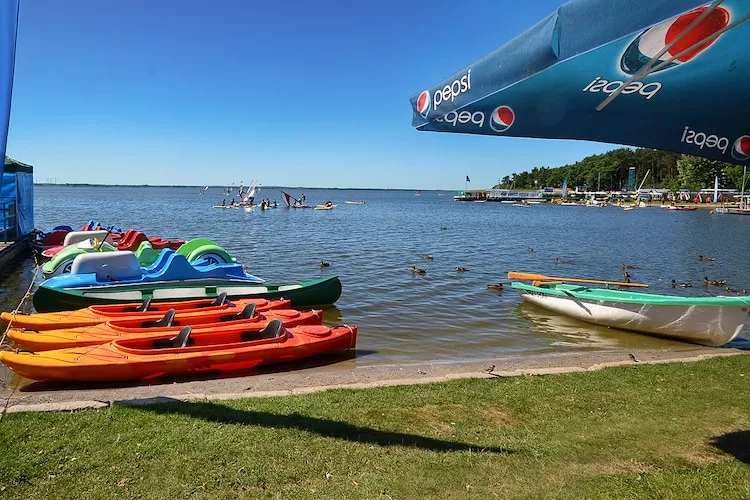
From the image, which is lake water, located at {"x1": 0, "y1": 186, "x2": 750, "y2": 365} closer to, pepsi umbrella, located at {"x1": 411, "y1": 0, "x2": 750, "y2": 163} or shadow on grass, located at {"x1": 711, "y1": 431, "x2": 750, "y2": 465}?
shadow on grass, located at {"x1": 711, "y1": 431, "x2": 750, "y2": 465}

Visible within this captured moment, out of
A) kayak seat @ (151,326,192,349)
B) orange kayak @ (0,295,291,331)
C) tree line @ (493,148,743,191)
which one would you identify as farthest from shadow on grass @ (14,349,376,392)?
tree line @ (493,148,743,191)

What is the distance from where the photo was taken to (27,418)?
561 cm

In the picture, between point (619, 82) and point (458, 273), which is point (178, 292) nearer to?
point (619, 82)

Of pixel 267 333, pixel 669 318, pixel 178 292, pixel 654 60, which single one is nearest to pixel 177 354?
pixel 267 333

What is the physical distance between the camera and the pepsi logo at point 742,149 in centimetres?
409

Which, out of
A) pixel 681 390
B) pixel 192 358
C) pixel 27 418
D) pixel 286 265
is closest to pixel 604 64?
pixel 681 390

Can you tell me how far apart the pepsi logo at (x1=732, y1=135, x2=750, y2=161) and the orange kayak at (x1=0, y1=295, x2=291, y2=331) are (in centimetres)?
909

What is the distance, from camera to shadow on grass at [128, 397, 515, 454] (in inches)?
208

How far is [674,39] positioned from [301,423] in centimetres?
485

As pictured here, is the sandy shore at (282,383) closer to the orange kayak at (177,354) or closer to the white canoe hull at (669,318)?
the orange kayak at (177,354)

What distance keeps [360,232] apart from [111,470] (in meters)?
39.7

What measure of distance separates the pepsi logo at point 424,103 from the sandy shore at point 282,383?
4.22 metres

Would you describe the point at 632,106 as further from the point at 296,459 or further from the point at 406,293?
the point at 406,293

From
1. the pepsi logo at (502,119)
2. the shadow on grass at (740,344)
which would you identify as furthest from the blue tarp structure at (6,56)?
the shadow on grass at (740,344)
